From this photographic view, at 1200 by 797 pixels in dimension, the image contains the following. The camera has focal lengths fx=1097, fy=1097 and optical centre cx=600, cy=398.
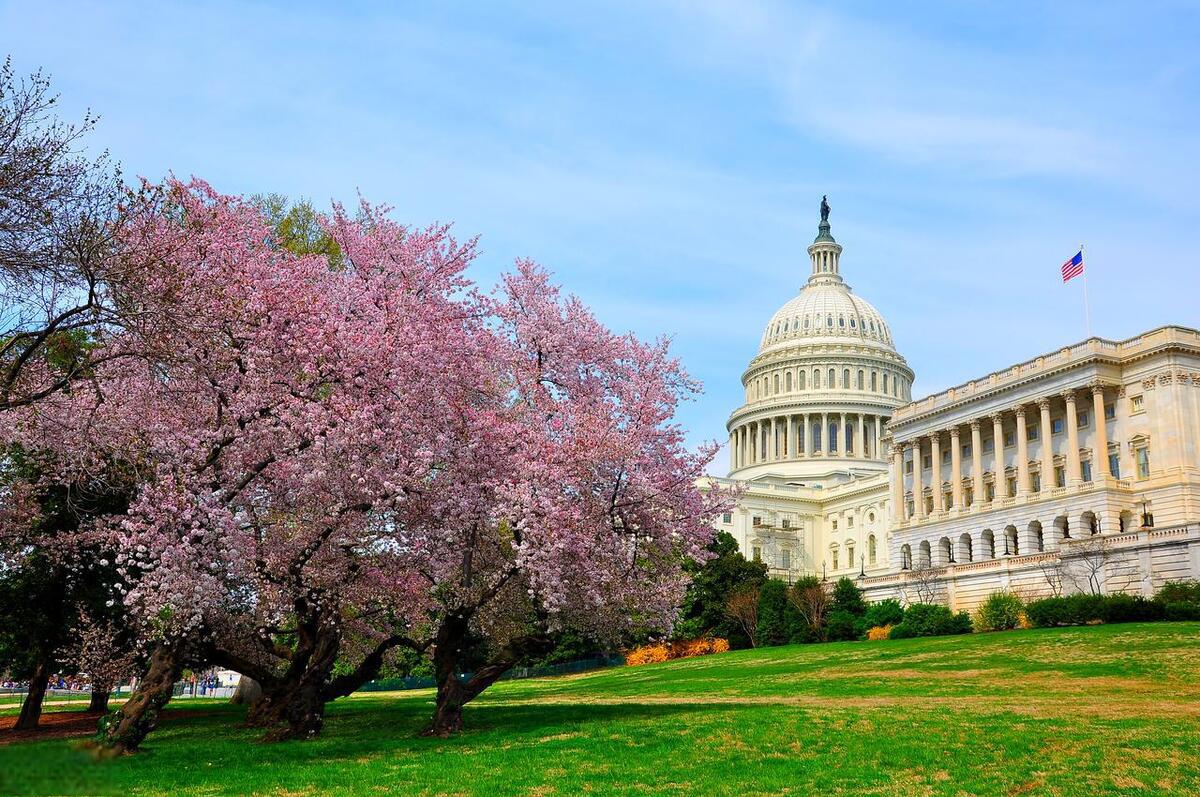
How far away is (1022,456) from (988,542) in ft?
25.2

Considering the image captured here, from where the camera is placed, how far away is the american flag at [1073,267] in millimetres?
75625

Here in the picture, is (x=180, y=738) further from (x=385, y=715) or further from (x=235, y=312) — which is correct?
(x=235, y=312)

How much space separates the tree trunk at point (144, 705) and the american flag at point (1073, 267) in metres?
68.2

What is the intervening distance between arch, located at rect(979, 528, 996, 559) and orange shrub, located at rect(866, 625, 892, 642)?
72.7ft

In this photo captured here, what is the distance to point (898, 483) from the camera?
103 metres

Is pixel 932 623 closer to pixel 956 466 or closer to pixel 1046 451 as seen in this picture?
pixel 1046 451

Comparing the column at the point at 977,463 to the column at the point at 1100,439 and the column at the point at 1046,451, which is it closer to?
the column at the point at 1046,451

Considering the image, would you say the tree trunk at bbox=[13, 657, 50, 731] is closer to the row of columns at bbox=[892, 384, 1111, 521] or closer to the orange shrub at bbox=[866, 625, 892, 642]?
the orange shrub at bbox=[866, 625, 892, 642]

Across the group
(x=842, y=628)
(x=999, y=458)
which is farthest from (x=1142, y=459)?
(x=842, y=628)

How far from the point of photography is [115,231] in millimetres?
18547

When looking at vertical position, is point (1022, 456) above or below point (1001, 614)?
above

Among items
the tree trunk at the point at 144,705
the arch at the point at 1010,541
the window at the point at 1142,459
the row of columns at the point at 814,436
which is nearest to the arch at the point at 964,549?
the arch at the point at 1010,541

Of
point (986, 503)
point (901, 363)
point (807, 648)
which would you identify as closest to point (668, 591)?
point (807, 648)

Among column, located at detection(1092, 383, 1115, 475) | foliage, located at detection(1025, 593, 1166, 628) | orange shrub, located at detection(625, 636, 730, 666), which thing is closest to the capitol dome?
column, located at detection(1092, 383, 1115, 475)
